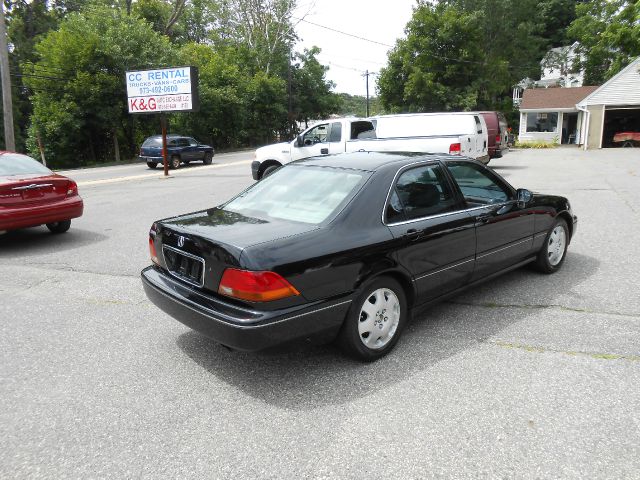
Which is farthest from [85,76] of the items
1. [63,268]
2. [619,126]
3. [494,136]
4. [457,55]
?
[619,126]

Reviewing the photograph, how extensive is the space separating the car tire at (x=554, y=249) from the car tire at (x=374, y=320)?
2.39 meters

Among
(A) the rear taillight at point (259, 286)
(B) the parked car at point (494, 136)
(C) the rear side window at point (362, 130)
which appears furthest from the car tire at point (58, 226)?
(B) the parked car at point (494, 136)

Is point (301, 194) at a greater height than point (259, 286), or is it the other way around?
point (301, 194)

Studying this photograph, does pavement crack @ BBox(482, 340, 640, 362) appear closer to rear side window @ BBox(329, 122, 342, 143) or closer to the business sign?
rear side window @ BBox(329, 122, 342, 143)

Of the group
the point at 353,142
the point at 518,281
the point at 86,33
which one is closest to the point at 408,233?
the point at 518,281

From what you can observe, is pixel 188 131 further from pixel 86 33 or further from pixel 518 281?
pixel 518 281

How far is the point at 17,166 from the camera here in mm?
7844

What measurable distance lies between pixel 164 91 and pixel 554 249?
1757 cm

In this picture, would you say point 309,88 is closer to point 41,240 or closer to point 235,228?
point 41,240

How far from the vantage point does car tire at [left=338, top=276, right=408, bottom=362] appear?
3.47 meters

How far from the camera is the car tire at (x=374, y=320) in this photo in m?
3.47

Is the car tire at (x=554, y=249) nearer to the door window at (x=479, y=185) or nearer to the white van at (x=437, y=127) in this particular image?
the door window at (x=479, y=185)

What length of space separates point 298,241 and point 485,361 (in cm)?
165

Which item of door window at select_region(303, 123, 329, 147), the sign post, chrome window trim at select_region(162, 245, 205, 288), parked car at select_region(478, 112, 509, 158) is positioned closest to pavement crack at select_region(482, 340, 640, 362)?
chrome window trim at select_region(162, 245, 205, 288)
